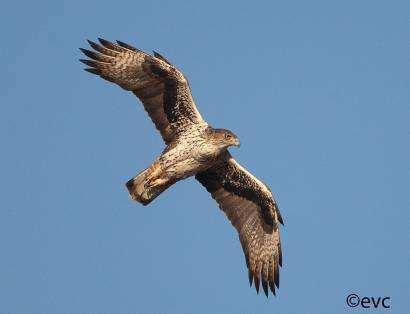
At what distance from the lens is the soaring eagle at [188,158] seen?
12.0 metres

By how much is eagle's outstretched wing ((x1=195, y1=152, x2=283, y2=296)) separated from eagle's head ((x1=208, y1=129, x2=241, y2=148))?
3.41 ft

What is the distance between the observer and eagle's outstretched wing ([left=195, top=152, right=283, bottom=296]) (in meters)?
13.0

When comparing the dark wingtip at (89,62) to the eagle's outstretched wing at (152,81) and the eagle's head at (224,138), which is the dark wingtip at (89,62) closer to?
the eagle's outstretched wing at (152,81)

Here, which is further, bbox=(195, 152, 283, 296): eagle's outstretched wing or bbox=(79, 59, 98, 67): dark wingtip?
bbox=(195, 152, 283, 296): eagle's outstretched wing

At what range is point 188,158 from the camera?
39.5 ft

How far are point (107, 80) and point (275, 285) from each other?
155 inches

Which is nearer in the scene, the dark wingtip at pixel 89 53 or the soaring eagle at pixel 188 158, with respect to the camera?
the soaring eagle at pixel 188 158

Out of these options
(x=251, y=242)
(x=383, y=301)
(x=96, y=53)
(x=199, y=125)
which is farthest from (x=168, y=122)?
(x=383, y=301)

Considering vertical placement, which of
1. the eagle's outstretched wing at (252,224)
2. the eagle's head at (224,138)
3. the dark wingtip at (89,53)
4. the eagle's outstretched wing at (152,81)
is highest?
the dark wingtip at (89,53)

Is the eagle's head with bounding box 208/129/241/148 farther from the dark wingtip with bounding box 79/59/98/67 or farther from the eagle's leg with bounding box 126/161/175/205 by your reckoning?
the dark wingtip with bounding box 79/59/98/67

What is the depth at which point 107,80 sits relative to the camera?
12.4 metres

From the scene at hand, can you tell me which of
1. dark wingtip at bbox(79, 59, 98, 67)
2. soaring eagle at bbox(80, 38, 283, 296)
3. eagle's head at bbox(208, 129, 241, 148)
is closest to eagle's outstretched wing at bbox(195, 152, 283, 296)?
soaring eagle at bbox(80, 38, 283, 296)

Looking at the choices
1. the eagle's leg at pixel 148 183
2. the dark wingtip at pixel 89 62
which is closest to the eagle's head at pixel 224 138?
the eagle's leg at pixel 148 183

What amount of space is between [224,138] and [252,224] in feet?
5.94
